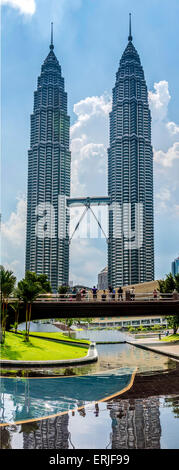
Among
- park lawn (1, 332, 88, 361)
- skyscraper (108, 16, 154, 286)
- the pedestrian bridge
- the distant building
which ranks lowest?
park lawn (1, 332, 88, 361)

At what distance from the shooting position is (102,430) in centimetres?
1407

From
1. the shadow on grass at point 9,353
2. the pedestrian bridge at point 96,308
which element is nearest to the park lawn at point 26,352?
the shadow on grass at point 9,353

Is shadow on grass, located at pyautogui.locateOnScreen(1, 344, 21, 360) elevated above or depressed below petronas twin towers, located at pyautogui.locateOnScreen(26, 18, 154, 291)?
below

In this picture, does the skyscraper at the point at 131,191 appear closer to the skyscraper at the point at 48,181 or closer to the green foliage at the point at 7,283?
the skyscraper at the point at 48,181

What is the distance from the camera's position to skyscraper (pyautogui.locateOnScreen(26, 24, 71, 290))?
117938 millimetres

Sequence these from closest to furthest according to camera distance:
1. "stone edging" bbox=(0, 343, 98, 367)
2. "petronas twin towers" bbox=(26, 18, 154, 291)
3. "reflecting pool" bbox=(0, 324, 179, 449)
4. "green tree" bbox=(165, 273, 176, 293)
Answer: "reflecting pool" bbox=(0, 324, 179, 449), "stone edging" bbox=(0, 343, 98, 367), "green tree" bbox=(165, 273, 176, 293), "petronas twin towers" bbox=(26, 18, 154, 291)

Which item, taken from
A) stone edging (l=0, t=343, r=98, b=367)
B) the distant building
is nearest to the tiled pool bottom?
stone edging (l=0, t=343, r=98, b=367)

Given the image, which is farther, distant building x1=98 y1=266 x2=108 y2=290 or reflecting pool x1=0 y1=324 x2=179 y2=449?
distant building x1=98 y1=266 x2=108 y2=290

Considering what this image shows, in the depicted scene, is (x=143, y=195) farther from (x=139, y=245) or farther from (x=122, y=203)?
(x=139, y=245)

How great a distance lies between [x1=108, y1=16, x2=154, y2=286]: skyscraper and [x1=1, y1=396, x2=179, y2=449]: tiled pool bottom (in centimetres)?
10793

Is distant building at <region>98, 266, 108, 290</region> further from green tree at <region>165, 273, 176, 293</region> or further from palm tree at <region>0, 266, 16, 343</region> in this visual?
palm tree at <region>0, 266, 16, 343</region>

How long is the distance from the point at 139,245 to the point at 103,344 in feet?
195

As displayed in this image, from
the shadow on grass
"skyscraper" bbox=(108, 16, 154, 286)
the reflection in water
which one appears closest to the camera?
the reflection in water
